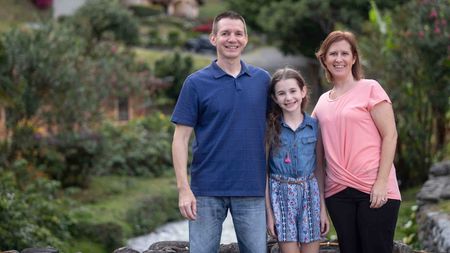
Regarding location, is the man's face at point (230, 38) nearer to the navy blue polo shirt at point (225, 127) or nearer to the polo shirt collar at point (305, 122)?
the navy blue polo shirt at point (225, 127)

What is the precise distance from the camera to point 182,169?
14.5 ft

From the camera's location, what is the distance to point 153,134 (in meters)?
20.1

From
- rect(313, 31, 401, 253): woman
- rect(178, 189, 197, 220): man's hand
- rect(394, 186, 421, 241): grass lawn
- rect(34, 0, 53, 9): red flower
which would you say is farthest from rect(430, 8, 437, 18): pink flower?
rect(34, 0, 53, 9): red flower

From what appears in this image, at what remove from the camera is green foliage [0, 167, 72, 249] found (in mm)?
9508

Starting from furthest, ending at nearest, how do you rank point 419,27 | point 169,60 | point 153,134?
point 169,60
point 153,134
point 419,27

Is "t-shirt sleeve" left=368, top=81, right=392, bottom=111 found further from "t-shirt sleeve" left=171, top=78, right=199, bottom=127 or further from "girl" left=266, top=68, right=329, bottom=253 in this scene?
"t-shirt sleeve" left=171, top=78, right=199, bottom=127

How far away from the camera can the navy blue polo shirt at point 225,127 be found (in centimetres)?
433

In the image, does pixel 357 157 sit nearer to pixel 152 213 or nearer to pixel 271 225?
pixel 271 225

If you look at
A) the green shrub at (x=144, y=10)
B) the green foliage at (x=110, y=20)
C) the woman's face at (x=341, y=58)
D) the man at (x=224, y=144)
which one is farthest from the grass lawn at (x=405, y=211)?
the green shrub at (x=144, y=10)

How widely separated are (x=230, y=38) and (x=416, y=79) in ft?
31.9

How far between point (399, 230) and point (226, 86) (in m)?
6.26

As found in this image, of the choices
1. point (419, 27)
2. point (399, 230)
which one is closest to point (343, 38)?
point (399, 230)

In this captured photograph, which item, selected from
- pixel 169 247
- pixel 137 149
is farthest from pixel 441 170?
pixel 137 149

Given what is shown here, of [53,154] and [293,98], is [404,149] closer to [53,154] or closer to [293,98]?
[53,154]
